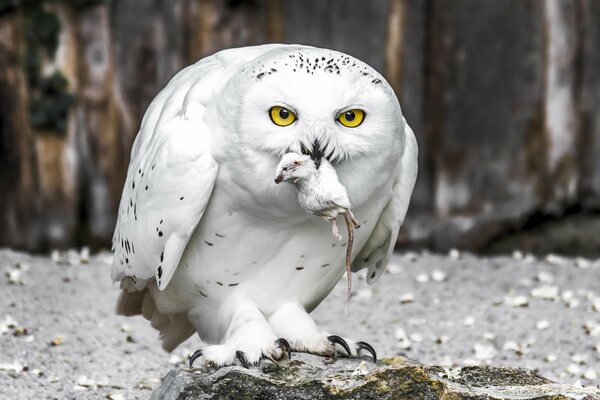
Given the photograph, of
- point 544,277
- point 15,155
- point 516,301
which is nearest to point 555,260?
point 544,277

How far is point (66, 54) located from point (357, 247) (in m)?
2.97

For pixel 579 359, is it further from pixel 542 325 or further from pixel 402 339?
pixel 402 339

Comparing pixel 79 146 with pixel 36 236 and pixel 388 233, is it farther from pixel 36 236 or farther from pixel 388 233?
pixel 388 233

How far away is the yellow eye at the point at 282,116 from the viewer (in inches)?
123

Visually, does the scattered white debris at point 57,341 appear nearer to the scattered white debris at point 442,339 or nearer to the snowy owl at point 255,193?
the snowy owl at point 255,193

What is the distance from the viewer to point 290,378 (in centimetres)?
328

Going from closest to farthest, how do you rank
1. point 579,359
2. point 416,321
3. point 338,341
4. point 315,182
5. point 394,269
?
point 315,182 < point 338,341 < point 579,359 < point 416,321 < point 394,269

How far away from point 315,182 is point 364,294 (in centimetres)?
287

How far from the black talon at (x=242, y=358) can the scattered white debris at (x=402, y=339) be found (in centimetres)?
184

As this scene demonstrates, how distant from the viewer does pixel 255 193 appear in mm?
3273

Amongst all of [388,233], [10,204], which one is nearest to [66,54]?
[10,204]

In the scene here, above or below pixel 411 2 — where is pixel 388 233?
below

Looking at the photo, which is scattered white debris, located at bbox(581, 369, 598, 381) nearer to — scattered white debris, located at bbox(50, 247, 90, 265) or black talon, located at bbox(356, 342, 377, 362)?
black talon, located at bbox(356, 342, 377, 362)

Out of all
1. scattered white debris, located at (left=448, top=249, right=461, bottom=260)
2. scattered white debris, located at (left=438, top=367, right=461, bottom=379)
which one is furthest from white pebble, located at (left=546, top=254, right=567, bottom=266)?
scattered white debris, located at (left=438, top=367, right=461, bottom=379)
